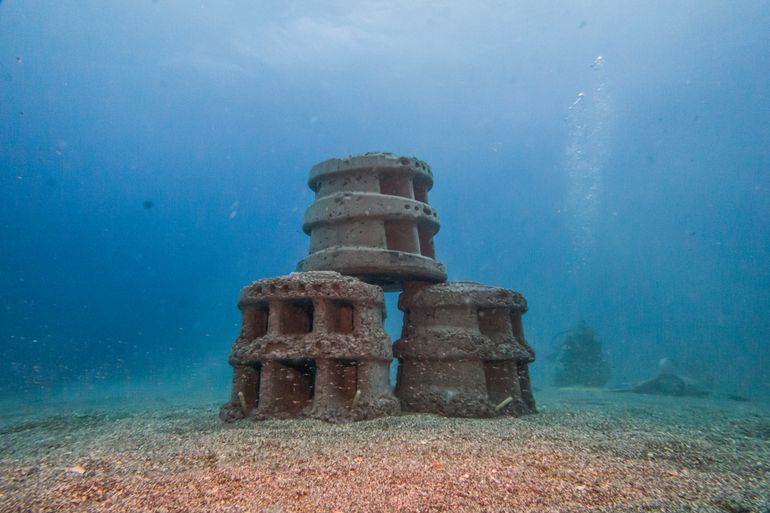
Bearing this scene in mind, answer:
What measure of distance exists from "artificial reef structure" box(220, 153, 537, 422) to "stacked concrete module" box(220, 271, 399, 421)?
0.06ft

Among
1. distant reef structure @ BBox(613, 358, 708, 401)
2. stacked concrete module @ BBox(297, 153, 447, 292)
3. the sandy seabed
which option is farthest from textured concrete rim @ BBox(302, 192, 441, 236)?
distant reef structure @ BBox(613, 358, 708, 401)

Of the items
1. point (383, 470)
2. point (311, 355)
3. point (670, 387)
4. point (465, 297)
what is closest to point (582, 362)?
point (670, 387)

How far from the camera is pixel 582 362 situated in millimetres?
23672

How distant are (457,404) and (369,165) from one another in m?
5.49

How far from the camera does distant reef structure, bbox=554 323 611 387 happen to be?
23344 mm

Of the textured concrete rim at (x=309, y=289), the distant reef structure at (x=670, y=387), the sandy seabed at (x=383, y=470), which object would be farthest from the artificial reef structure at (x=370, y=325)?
the distant reef structure at (x=670, y=387)

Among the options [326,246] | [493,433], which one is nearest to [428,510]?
[493,433]

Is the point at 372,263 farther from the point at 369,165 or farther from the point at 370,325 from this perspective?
the point at 369,165

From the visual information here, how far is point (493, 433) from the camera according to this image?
542cm

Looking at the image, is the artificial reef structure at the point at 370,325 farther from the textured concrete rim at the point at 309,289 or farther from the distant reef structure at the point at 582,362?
the distant reef structure at the point at 582,362

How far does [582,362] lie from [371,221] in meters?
21.0

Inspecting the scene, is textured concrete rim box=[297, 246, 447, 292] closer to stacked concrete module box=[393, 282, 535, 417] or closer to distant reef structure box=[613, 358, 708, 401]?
stacked concrete module box=[393, 282, 535, 417]

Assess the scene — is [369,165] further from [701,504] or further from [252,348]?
[701,504]

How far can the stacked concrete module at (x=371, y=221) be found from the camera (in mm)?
8133
